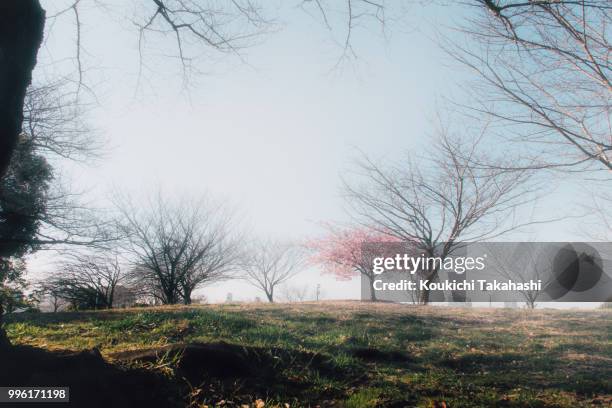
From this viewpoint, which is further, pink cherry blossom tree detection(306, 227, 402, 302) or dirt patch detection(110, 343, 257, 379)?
pink cherry blossom tree detection(306, 227, 402, 302)

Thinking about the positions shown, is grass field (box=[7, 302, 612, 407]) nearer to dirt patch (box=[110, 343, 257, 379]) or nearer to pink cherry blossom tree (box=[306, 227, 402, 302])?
dirt patch (box=[110, 343, 257, 379])

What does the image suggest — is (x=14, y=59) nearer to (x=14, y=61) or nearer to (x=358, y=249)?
(x=14, y=61)

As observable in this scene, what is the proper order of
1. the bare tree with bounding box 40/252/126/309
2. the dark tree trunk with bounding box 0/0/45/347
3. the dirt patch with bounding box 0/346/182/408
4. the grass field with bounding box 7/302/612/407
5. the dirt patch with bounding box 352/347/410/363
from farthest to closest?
the bare tree with bounding box 40/252/126/309
the dirt patch with bounding box 352/347/410/363
the grass field with bounding box 7/302/612/407
the dark tree trunk with bounding box 0/0/45/347
the dirt patch with bounding box 0/346/182/408

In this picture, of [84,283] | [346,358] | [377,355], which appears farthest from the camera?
[84,283]

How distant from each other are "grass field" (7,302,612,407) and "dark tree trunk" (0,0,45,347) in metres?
1.72

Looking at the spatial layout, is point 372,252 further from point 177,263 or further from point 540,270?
point 177,263

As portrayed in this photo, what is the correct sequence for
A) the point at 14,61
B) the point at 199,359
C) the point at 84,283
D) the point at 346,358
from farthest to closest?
the point at 84,283 → the point at 346,358 → the point at 199,359 → the point at 14,61

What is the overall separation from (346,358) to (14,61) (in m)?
4.28

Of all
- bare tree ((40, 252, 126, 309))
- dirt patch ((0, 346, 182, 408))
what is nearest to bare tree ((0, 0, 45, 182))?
dirt patch ((0, 346, 182, 408))

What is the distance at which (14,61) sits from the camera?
2.91 metres

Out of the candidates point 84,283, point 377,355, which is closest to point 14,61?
point 377,355

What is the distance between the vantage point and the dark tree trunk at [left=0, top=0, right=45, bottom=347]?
2861 millimetres

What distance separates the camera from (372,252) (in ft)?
82.5

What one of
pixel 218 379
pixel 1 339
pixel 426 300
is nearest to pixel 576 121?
pixel 218 379
